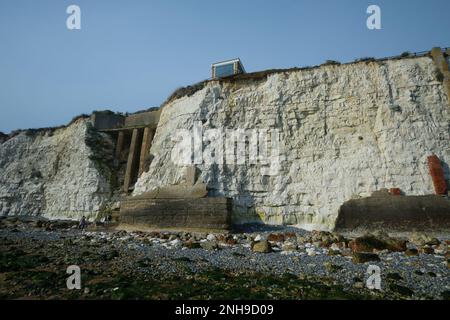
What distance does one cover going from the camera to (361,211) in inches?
470

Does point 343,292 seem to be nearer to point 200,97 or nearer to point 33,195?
point 200,97

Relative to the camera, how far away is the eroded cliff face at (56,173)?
21.2 m

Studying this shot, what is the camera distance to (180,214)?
13.7 meters

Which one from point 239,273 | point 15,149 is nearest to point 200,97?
point 239,273

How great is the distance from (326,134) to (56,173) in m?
21.0

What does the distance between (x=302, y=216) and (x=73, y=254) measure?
980 centimetres

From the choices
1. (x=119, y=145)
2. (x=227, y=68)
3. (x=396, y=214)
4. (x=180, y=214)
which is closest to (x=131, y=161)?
(x=119, y=145)

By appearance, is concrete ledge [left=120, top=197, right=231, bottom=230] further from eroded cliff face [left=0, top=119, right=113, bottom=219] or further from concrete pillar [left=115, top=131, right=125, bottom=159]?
concrete pillar [left=115, top=131, right=125, bottom=159]

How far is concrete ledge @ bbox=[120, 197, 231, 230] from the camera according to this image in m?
13.1

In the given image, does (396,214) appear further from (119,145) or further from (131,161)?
(119,145)

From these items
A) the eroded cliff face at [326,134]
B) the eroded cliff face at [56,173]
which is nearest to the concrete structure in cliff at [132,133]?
the eroded cliff face at [56,173]

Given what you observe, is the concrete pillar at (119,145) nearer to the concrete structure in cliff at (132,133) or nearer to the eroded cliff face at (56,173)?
the concrete structure in cliff at (132,133)

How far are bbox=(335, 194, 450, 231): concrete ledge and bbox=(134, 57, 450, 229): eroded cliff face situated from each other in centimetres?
120

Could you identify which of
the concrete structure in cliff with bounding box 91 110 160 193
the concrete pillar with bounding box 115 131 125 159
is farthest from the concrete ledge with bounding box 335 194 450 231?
the concrete pillar with bounding box 115 131 125 159
